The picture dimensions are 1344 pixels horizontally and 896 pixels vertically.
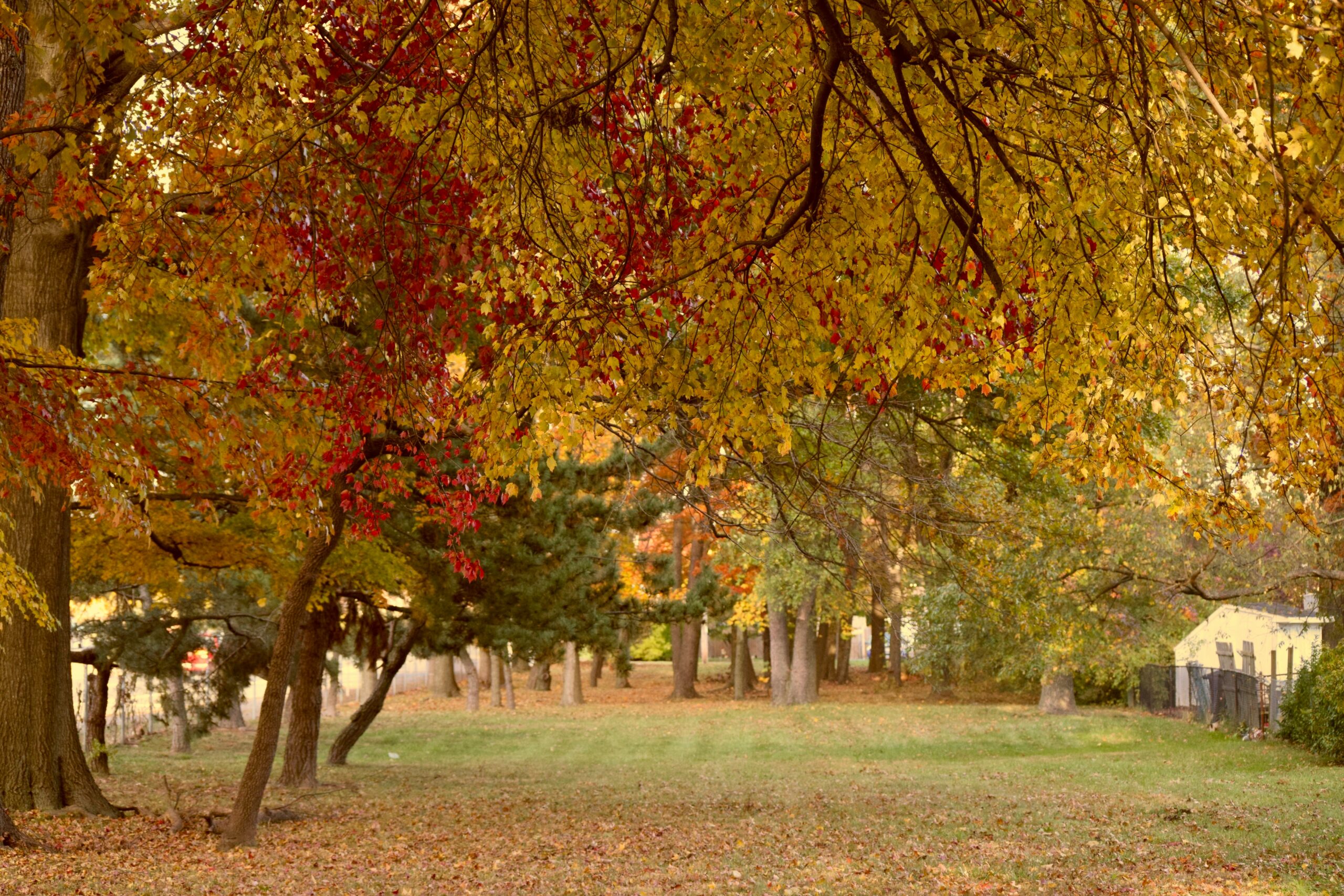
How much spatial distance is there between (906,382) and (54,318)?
810cm

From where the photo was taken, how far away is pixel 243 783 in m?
10.8

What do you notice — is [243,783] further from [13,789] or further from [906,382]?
[906,382]

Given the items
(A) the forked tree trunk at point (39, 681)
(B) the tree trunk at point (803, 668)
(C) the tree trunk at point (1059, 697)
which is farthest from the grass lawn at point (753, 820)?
(B) the tree trunk at point (803, 668)

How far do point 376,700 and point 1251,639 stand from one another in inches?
838

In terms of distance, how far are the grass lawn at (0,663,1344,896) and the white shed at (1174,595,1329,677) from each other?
11.3 feet

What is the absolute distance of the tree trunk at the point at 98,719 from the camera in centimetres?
1800

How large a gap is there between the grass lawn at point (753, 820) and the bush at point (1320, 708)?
1.57 feet

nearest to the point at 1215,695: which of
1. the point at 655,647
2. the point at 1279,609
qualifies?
the point at 1279,609

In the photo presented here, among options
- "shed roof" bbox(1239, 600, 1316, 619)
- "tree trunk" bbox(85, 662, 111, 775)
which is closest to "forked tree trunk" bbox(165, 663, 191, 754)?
"tree trunk" bbox(85, 662, 111, 775)

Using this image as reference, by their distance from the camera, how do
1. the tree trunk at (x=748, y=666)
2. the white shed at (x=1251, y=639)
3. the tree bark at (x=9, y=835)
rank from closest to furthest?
the tree bark at (x=9, y=835)
the white shed at (x=1251, y=639)
the tree trunk at (x=748, y=666)

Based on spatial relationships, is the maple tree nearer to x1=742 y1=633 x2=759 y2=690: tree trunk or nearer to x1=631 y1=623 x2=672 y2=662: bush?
x1=742 y1=633 x2=759 y2=690: tree trunk

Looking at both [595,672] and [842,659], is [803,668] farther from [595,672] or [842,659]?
[842,659]

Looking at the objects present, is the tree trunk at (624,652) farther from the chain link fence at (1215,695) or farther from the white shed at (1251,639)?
the white shed at (1251,639)

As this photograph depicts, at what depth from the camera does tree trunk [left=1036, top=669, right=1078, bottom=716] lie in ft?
101
